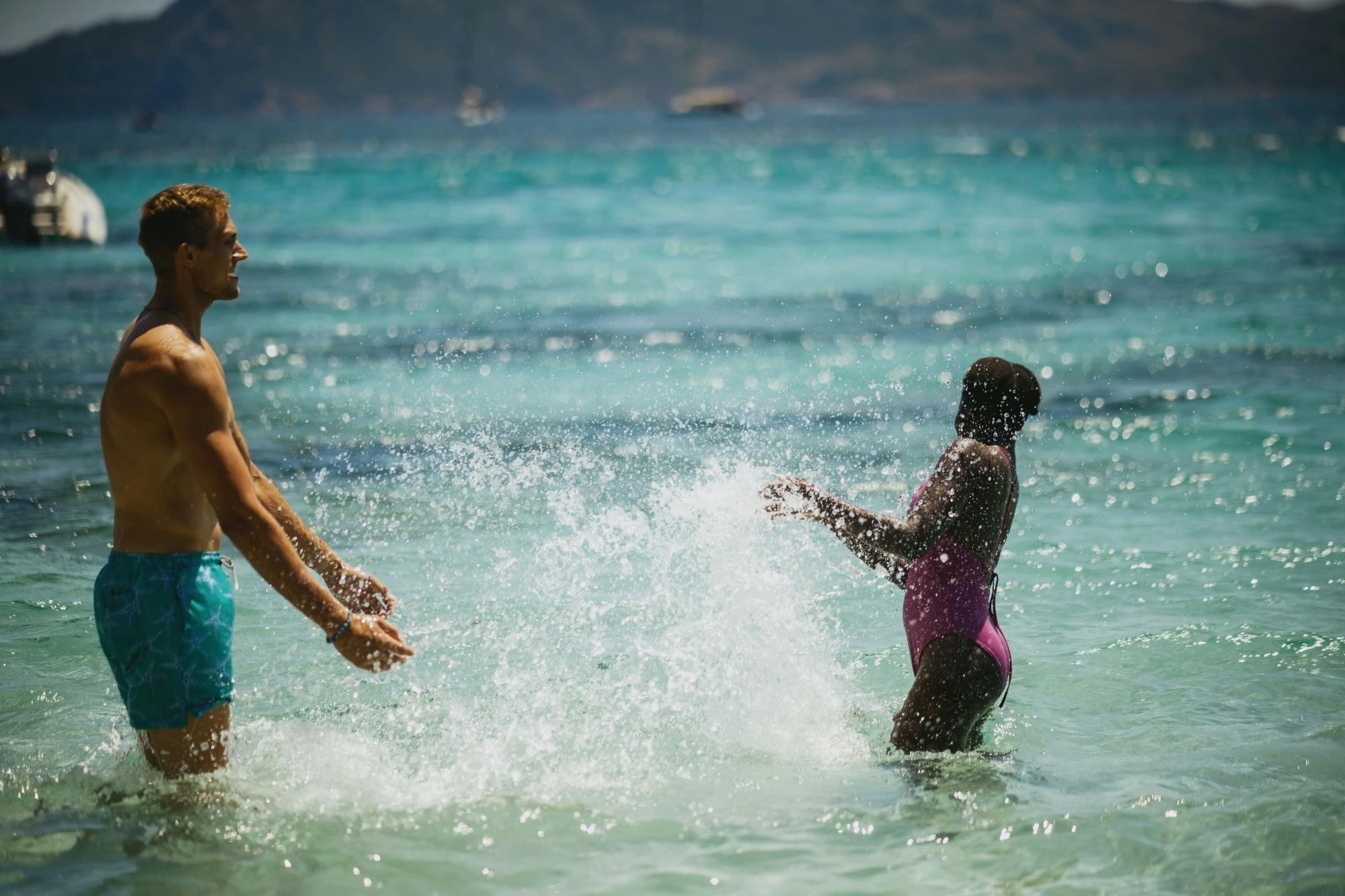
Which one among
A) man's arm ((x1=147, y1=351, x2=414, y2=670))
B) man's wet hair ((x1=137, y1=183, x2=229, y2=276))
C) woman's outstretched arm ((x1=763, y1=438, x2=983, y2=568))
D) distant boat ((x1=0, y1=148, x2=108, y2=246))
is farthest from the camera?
distant boat ((x1=0, y1=148, x2=108, y2=246))

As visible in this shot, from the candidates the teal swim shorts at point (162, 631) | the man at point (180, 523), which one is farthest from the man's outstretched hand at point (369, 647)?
the teal swim shorts at point (162, 631)

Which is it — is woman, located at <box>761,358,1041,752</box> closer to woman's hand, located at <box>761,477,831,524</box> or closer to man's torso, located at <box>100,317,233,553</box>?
woman's hand, located at <box>761,477,831,524</box>

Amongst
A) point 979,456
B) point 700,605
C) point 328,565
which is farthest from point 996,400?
point 700,605

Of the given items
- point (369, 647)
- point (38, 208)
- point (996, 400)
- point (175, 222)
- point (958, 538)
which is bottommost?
point (369, 647)

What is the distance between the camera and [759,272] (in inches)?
1012

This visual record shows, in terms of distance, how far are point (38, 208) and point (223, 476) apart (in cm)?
2723

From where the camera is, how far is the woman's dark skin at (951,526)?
454cm

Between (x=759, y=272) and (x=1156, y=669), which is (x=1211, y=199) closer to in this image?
(x=759, y=272)

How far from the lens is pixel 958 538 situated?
181 inches

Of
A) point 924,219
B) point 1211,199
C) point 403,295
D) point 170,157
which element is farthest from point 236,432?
point 170,157

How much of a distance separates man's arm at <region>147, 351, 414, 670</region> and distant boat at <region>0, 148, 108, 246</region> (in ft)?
88.2

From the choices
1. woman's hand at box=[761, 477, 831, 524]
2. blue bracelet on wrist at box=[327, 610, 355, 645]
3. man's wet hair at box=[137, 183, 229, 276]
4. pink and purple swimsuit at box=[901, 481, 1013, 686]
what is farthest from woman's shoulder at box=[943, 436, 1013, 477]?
man's wet hair at box=[137, 183, 229, 276]

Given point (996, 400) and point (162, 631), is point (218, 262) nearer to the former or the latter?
point (162, 631)

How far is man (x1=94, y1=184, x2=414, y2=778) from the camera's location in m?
3.95
